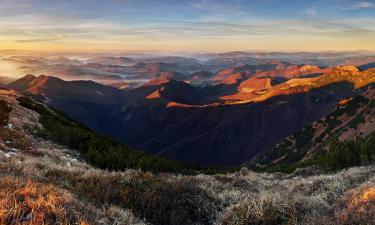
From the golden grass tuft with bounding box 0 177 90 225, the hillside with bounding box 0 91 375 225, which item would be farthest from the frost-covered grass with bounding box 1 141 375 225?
the golden grass tuft with bounding box 0 177 90 225

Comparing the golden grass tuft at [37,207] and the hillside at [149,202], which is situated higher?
the golden grass tuft at [37,207]

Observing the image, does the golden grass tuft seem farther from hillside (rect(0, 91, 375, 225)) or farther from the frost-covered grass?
the frost-covered grass

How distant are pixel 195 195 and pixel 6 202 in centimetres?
565

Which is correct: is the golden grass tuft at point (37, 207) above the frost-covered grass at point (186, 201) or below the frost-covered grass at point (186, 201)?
above

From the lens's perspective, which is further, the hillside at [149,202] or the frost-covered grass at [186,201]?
the frost-covered grass at [186,201]

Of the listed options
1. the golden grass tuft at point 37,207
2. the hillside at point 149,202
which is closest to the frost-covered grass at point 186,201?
the hillside at point 149,202

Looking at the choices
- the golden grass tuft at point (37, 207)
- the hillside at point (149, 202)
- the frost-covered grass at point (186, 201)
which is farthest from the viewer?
the frost-covered grass at point (186, 201)

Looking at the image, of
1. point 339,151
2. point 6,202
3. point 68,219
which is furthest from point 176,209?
point 339,151

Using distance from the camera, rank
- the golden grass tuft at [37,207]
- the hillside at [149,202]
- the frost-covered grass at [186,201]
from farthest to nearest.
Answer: the frost-covered grass at [186,201]
the hillside at [149,202]
the golden grass tuft at [37,207]

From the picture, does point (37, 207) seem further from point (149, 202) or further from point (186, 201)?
point (186, 201)

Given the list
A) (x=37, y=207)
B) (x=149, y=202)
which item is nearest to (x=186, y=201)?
(x=149, y=202)

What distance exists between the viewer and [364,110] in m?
194

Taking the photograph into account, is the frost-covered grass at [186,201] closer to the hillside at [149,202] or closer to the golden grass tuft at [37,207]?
the hillside at [149,202]

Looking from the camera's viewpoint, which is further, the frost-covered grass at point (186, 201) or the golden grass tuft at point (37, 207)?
the frost-covered grass at point (186, 201)
